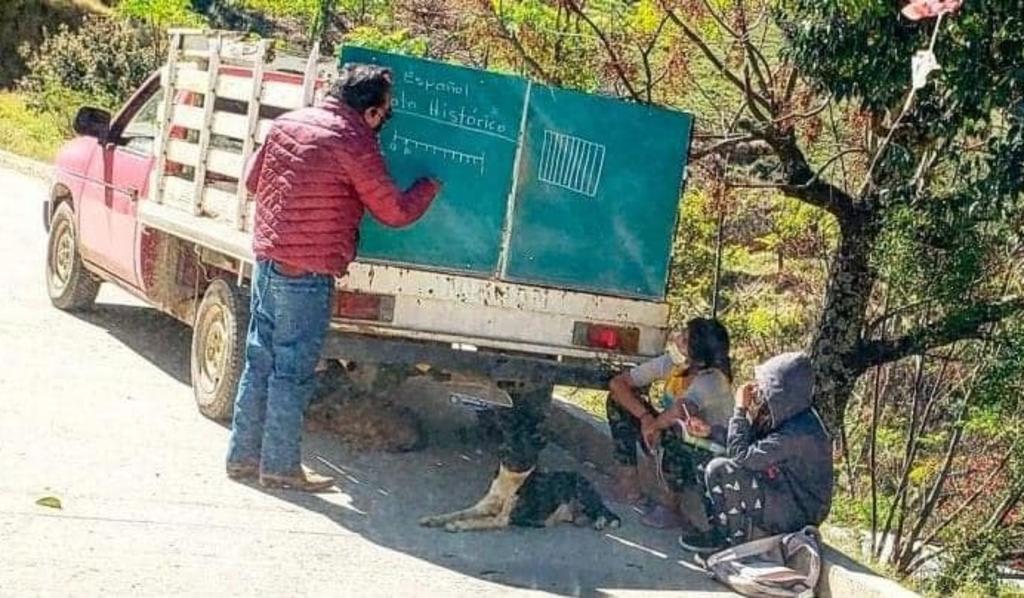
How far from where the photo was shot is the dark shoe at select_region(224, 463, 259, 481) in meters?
7.41

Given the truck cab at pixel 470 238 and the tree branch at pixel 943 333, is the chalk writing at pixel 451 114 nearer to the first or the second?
the truck cab at pixel 470 238

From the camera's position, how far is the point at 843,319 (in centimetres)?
1019

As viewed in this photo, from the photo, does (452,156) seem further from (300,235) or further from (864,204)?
(864,204)

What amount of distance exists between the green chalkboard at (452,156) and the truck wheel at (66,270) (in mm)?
3857

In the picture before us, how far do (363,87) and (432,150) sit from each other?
0.72 m

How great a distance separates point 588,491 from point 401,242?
1483mm

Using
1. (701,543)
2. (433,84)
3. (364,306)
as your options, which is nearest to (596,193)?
(433,84)

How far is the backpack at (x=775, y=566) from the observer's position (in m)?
6.69

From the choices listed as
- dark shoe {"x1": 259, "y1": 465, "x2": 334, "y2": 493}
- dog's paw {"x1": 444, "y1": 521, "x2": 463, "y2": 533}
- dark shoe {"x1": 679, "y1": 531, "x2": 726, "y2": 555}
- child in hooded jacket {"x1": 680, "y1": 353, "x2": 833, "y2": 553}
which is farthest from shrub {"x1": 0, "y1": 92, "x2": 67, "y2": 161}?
child in hooded jacket {"x1": 680, "y1": 353, "x2": 833, "y2": 553}

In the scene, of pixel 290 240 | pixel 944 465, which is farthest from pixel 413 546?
pixel 944 465

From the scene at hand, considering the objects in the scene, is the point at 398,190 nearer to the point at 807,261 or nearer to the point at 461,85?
the point at 461,85

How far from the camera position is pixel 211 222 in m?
8.60

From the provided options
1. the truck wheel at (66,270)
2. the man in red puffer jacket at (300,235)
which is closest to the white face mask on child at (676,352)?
the man in red puffer jacket at (300,235)

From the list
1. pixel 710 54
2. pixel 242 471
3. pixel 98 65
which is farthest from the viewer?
pixel 98 65
